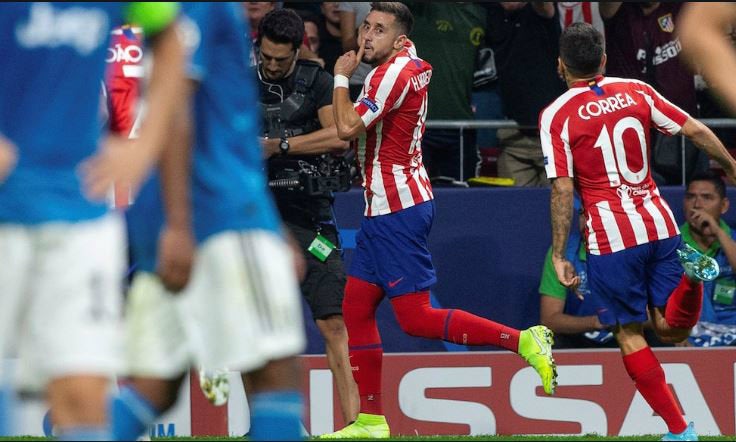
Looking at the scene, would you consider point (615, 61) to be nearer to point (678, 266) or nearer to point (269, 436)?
point (678, 266)

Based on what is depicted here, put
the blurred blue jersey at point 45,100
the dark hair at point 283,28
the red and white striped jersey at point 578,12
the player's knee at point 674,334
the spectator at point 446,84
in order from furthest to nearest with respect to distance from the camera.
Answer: the red and white striped jersey at point 578,12, the spectator at point 446,84, the dark hair at point 283,28, the player's knee at point 674,334, the blurred blue jersey at point 45,100

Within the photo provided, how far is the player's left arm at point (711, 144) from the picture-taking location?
744 cm

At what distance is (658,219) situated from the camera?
7594mm

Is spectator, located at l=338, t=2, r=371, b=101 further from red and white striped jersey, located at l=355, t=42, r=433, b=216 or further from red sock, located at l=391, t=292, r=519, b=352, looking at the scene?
red sock, located at l=391, t=292, r=519, b=352

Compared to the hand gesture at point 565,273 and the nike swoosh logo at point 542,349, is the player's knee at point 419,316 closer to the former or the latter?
the nike swoosh logo at point 542,349

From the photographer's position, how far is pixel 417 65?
8.07 meters

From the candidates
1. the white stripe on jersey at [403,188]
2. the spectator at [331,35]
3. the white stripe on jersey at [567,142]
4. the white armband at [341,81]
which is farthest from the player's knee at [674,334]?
the spectator at [331,35]

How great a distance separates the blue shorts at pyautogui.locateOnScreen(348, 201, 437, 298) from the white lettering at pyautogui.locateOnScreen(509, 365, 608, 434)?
4.54ft

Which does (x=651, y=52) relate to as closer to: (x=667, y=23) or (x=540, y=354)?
(x=667, y=23)

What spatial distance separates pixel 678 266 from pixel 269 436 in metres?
4.01

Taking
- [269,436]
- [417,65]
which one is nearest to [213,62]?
[269,436]

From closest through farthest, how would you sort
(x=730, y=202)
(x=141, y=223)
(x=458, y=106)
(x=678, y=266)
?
1. (x=141, y=223)
2. (x=678, y=266)
3. (x=730, y=202)
4. (x=458, y=106)

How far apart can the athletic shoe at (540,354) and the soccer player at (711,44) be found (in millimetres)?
4031

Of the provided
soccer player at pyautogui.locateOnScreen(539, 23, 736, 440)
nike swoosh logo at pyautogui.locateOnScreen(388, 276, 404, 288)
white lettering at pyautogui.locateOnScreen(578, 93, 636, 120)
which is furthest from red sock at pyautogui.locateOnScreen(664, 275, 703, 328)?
nike swoosh logo at pyautogui.locateOnScreen(388, 276, 404, 288)
